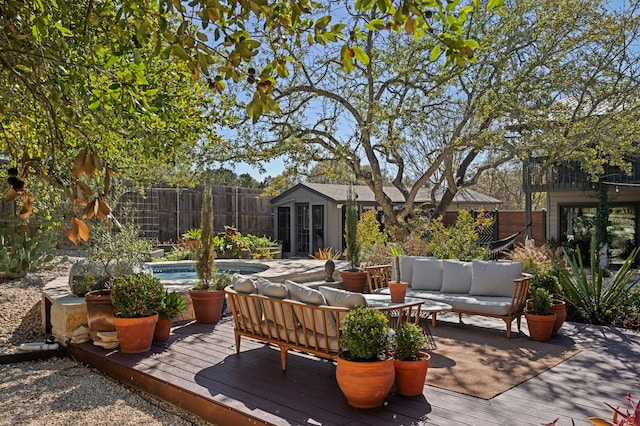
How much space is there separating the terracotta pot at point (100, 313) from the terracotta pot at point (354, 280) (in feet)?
13.6

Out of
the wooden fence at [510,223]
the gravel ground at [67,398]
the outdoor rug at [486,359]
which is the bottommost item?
the gravel ground at [67,398]

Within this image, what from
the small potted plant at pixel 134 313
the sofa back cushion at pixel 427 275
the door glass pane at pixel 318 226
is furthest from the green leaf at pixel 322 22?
the door glass pane at pixel 318 226

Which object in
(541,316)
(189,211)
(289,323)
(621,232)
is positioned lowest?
(541,316)

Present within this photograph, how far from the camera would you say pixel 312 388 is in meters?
4.34

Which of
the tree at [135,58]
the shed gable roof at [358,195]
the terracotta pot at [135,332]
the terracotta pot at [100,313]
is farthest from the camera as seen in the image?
the shed gable roof at [358,195]

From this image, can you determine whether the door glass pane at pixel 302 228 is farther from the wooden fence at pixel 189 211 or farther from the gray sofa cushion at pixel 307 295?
the gray sofa cushion at pixel 307 295

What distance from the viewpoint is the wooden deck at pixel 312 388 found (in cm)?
374

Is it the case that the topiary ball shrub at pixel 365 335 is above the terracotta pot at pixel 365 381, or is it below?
above

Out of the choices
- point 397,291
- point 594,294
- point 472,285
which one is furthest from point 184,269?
point 594,294

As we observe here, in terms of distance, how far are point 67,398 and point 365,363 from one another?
287cm

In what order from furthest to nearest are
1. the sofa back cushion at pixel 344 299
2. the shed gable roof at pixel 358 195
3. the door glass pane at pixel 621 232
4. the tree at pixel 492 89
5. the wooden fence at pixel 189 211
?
the shed gable roof at pixel 358 195
the wooden fence at pixel 189 211
the door glass pane at pixel 621 232
the tree at pixel 492 89
the sofa back cushion at pixel 344 299

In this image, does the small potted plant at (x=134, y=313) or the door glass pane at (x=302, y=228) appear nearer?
the small potted plant at (x=134, y=313)

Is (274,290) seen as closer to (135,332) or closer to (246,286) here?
(246,286)

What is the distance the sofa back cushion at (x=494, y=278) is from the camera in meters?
6.80
